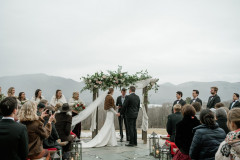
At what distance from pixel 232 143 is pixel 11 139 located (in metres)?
2.25

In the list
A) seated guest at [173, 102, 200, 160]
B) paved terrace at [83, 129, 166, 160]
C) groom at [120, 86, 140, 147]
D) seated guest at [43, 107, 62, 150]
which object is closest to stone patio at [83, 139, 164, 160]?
paved terrace at [83, 129, 166, 160]

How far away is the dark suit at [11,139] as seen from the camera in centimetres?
238

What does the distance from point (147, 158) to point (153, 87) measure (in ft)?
10.6

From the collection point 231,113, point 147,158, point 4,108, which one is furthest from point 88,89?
point 231,113

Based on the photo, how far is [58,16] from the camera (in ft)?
49.7

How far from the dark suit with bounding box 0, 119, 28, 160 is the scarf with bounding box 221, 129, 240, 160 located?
6.90 ft

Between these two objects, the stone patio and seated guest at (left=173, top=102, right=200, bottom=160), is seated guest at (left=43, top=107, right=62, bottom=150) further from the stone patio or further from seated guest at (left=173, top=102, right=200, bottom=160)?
seated guest at (left=173, top=102, right=200, bottom=160)

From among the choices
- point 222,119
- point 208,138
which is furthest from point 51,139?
point 222,119

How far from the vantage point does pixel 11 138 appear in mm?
2381

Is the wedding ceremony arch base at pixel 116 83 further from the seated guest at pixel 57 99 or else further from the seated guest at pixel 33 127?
the seated guest at pixel 33 127

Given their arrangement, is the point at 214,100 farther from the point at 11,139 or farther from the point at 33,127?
the point at 11,139

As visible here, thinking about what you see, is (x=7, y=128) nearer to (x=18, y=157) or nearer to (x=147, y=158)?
(x=18, y=157)

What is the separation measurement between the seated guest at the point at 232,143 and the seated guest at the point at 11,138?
82.2 inches

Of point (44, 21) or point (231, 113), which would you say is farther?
point (44, 21)
